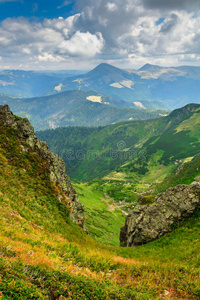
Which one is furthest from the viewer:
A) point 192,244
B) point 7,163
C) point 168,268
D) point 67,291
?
point 7,163

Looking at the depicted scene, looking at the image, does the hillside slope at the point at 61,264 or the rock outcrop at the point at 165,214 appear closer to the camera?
the hillside slope at the point at 61,264

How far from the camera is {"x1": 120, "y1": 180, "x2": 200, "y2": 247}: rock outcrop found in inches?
1432

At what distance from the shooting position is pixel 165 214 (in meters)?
38.5

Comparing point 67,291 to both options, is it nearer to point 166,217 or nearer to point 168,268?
point 168,268

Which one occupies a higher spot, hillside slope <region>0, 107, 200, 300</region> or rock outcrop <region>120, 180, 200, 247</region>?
hillside slope <region>0, 107, 200, 300</region>

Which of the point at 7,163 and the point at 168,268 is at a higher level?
the point at 7,163

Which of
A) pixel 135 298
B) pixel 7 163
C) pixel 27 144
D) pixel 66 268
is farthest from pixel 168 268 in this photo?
pixel 27 144

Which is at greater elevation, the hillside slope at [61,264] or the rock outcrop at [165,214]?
the hillside slope at [61,264]

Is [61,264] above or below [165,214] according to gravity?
above

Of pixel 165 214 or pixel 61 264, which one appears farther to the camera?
pixel 165 214

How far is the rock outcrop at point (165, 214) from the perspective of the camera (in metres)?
36.4

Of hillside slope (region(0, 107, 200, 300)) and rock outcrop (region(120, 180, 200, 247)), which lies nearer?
hillside slope (region(0, 107, 200, 300))

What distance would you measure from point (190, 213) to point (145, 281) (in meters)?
28.1

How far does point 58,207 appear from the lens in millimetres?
33969
